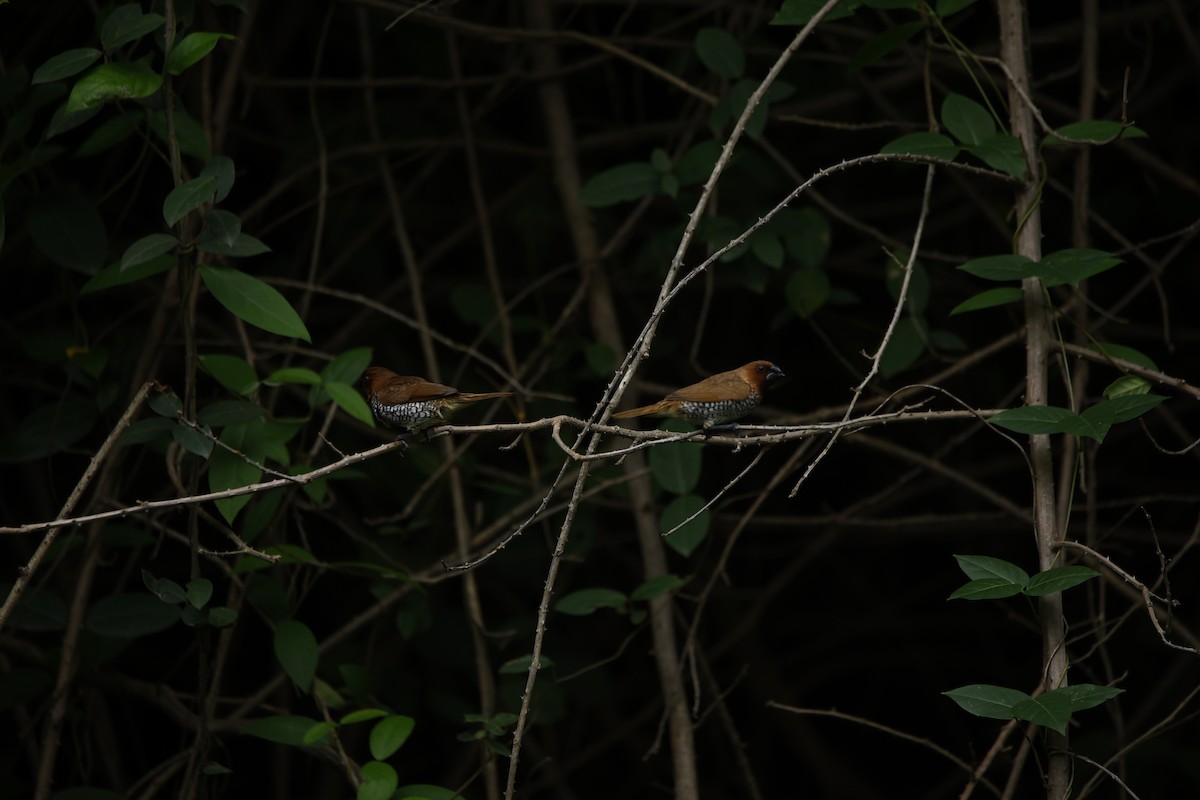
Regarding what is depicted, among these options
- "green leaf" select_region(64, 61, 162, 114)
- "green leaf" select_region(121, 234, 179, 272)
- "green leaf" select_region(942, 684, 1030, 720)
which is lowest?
"green leaf" select_region(942, 684, 1030, 720)

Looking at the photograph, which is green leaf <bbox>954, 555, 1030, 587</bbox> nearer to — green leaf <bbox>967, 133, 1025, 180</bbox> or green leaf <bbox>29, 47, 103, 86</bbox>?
green leaf <bbox>967, 133, 1025, 180</bbox>

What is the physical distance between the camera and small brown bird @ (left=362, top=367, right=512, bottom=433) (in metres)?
2.72

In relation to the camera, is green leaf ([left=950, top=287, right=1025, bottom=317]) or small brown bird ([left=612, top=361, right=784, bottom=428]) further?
small brown bird ([left=612, top=361, right=784, bottom=428])

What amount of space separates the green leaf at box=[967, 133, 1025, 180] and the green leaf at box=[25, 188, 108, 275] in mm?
1959

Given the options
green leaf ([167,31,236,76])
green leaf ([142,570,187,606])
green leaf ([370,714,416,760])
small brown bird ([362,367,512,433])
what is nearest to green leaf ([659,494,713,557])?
small brown bird ([362,367,512,433])

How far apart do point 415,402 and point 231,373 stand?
1.47ft

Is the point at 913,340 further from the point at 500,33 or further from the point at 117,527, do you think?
the point at 117,527

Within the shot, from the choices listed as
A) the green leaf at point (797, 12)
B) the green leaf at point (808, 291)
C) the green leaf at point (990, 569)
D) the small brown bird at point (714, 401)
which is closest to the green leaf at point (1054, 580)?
the green leaf at point (990, 569)

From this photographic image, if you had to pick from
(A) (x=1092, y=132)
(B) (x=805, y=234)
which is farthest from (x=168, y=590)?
(A) (x=1092, y=132)

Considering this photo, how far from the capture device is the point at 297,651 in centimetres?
288

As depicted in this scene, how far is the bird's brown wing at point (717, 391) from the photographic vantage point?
9.13 ft

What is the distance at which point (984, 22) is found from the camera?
469 cm

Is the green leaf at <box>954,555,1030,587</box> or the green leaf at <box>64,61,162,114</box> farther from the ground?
the green leaf at <box>64,61,162,114</box>

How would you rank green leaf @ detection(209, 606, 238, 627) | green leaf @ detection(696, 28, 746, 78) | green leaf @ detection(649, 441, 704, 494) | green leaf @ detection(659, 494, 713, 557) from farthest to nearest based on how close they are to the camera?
1. green leaf @ detection(696, 28, 746, 78)
2. green leaf @ detection(649, 441, 704, 494)
3. green leaf @ detection(659, 494, 713, 557)
4. green leaf @ detection(209, 606, 238, 627)
